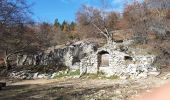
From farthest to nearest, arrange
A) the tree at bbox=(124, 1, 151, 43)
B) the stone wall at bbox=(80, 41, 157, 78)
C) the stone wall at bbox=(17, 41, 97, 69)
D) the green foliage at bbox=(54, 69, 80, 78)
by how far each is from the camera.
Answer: the stone wall at bbox=(17, 41, 97, 69) < the tree at bbox=(124, 1, 151, 43) < the green foliage at bbox=(54, 69, 80, 78) < the stone wall at bbox=(80, 41, 157, 78)

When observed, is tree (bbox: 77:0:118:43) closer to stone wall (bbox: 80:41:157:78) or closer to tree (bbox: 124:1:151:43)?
tree (bbox: 124:1:151:43)

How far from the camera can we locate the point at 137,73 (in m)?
31.2

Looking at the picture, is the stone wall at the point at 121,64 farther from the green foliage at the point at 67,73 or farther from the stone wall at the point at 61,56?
the stone wall at the point at 61,56

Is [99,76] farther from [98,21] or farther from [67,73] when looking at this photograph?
[98,21]

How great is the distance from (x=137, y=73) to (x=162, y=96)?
30.2 metres

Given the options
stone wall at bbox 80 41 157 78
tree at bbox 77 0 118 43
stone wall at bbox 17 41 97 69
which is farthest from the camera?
tree at bbox 77 0 118 43

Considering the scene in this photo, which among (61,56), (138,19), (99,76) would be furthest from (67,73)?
(138,19)

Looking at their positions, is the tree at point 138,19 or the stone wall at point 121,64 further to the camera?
the tree at point 138,19

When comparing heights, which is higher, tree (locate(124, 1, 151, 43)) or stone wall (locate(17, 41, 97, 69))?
tree (locate(124, 1, 151, 43))

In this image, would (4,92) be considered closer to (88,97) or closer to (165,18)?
(88,97)

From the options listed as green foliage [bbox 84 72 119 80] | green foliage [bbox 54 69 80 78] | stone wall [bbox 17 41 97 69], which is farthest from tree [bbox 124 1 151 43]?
green foliage [bbox 54 69 80 78]

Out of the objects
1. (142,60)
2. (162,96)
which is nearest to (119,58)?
(142,60)

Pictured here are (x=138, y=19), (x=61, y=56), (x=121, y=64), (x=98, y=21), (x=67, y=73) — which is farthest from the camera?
(x=98, y=21)

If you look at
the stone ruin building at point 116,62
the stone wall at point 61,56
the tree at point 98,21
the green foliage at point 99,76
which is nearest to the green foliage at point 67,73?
the stone ruin building at point 116,62
